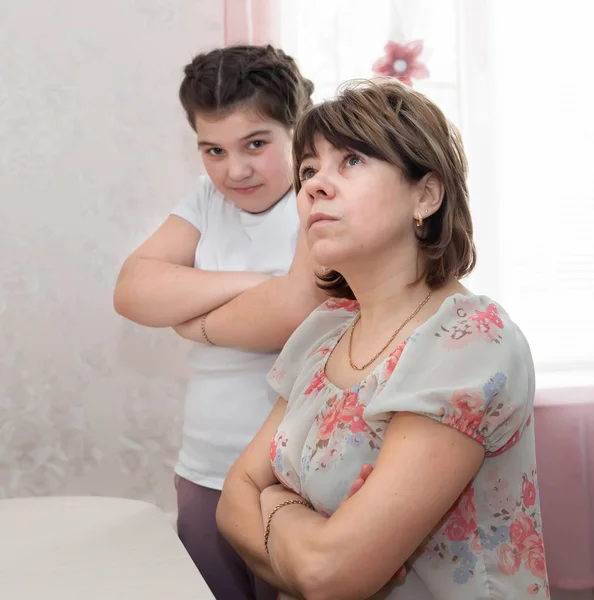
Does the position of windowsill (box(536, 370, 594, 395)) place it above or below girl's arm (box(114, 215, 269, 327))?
below

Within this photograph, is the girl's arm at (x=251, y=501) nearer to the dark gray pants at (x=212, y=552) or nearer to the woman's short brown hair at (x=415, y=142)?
the dark gray pants at (x=212, y=552)

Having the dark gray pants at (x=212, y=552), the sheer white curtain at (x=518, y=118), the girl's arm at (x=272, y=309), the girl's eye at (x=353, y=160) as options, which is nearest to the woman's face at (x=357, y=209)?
the girl's eye at (x=353, y=160)

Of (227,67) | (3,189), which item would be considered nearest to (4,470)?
(3,189)

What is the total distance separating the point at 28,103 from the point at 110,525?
4.47 feet

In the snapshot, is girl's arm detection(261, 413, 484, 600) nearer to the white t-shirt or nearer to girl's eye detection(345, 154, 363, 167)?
girl's eye detection(345, 154, 363, 167)

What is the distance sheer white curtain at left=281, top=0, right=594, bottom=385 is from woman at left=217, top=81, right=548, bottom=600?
38.9 inches

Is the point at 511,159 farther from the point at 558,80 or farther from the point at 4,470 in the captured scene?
the point at 4,470

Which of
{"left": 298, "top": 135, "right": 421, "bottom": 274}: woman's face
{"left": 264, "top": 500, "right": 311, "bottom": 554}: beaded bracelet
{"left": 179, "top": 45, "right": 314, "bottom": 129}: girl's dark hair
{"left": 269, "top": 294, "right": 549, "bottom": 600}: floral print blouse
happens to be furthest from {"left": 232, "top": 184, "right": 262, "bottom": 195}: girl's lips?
{"left": 264, "top": 500, "right": 311, "bottom": 554}: beaded bracelet

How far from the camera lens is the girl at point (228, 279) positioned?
1.69 metres

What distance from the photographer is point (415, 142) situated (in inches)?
50.9

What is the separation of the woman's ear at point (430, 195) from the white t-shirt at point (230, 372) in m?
0.47

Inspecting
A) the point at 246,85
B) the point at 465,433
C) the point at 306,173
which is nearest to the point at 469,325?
Result: the point at 465,433

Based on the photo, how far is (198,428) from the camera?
1.77 metres

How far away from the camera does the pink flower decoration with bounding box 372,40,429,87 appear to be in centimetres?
230
